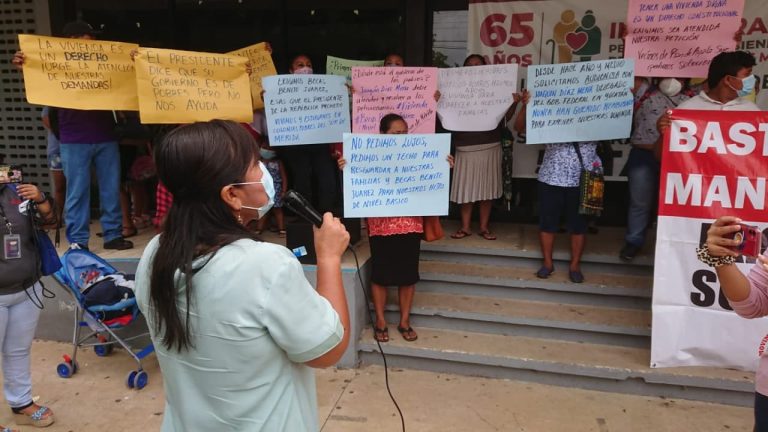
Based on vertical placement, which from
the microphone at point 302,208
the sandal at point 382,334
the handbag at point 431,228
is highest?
the microphone at point 302,208

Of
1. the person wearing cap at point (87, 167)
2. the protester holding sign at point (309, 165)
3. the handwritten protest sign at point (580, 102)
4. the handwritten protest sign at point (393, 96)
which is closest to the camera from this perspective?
the handwritten protest sign at point (580, 102)

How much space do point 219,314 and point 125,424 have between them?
298 centimetres

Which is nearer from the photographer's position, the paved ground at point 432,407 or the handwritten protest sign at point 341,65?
the paved ground at point 432,407

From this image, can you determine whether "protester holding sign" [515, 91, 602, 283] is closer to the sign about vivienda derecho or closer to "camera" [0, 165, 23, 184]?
the sign about vivienda derecho

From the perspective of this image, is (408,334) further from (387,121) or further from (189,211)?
(189,211)

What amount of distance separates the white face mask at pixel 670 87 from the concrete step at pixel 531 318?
1821mm

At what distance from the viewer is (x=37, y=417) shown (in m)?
3.66

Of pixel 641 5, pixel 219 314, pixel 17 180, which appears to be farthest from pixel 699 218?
pixel 17 180

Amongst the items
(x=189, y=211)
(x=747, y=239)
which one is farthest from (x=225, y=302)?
(x=747, y=239)

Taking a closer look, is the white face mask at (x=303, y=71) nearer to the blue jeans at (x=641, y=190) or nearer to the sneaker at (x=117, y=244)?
the sneaker at (x=117, y=244)

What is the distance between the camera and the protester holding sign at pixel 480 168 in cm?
550

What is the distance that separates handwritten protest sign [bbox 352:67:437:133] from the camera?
180 inches

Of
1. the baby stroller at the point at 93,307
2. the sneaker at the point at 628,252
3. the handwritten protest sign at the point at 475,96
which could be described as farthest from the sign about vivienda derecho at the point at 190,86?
the sneaker at the point at 628,252

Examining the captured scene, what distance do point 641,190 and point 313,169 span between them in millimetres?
3020
